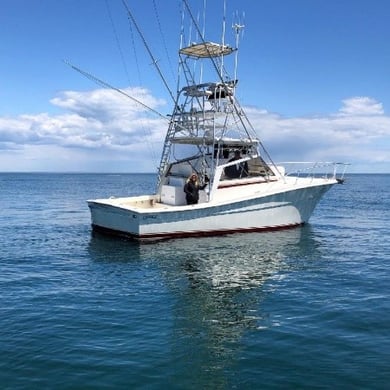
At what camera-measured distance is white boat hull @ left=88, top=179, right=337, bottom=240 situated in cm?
2264

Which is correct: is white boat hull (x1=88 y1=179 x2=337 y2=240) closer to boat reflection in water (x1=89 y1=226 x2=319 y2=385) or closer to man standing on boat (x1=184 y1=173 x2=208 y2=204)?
boat reflection in water (x1=89 y1=226 x2=319 y2=385)

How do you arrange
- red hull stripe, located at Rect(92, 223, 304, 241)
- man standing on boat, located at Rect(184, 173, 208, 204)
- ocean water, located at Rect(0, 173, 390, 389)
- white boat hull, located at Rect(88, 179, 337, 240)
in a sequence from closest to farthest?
ocean water, located at Rect(0, 173, 390, 389) < white boat hull, located at Rect(88, 179, 337, 240) < red hull stripe, located at Rect(92, 223, 304, 241) < man standing on boat, located at Rect(184, 173, 208, 204)

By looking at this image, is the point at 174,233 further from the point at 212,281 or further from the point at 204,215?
the point at 212,281

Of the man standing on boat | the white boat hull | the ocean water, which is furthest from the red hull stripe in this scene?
the man standing on boat

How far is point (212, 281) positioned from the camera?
15.6 meters

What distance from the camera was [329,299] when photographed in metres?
13.7

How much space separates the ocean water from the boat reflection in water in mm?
42

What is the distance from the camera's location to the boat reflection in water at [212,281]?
10.2 metres

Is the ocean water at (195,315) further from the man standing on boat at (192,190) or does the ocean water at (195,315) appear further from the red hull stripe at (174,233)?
the man standing on boat at (192,190)

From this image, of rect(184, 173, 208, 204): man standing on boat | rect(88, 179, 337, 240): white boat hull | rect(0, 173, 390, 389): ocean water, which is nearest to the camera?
rect(0, 173, 390, 389): ocean water

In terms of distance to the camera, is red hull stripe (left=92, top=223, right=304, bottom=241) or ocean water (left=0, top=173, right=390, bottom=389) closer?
ocean water (left=0, top=173, right=390, bottom=389)

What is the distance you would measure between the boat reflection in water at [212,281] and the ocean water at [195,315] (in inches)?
1.7

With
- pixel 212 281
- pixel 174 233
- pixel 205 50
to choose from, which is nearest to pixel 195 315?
pixel 212 281

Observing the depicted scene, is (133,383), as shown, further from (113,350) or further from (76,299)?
(76,299)
